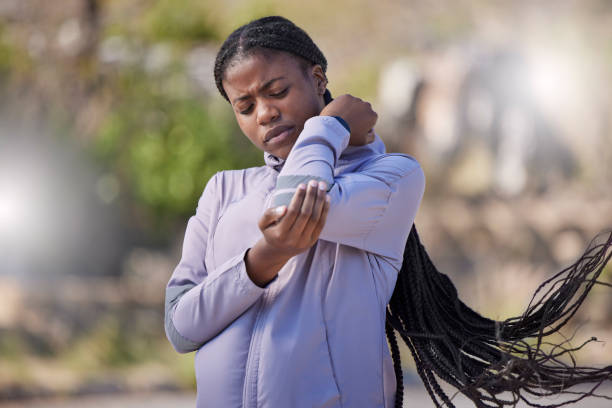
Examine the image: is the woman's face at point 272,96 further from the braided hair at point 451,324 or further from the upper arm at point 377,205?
the upper arm at point 377,205

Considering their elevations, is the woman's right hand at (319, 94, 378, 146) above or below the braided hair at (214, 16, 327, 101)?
below

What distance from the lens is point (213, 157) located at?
8.82m

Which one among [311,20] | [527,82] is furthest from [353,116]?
[311,20]

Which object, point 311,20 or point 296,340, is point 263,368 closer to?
point 296,340

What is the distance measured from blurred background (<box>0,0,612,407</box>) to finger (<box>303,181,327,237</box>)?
19.6 ft

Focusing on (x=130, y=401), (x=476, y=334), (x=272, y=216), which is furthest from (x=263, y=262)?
(x=130, y=401)

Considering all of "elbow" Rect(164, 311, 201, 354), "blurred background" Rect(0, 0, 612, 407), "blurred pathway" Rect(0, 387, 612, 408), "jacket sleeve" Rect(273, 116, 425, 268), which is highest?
"blurred background" Rect(0, 0, 612, 407)

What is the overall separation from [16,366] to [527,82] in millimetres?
6474

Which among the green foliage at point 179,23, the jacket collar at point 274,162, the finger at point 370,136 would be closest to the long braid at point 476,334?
the finger at point 370,136

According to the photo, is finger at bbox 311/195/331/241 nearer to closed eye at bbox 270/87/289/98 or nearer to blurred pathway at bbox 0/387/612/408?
closed eye at bbox 270/87/289/98

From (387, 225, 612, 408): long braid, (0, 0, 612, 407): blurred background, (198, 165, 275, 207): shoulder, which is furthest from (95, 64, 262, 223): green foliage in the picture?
(387, 225, 612, 408): long braid

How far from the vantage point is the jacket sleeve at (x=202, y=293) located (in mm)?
1490

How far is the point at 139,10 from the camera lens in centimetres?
1211

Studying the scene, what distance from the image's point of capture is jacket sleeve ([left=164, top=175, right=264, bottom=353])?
1490 mm
